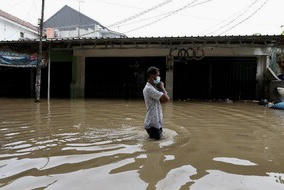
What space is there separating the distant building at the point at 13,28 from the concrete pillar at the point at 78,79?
444 inches

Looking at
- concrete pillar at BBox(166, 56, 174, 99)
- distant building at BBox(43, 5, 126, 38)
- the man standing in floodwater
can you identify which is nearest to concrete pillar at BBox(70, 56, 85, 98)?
concrete pillar at BBox(166, 56, 174, 99)

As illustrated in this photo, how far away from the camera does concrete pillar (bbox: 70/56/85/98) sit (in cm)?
1978

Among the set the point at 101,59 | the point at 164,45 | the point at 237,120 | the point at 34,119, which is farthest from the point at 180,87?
the point at 34,119

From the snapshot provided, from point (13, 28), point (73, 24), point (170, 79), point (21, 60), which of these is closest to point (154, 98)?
point (170, 79)

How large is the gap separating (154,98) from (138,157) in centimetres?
127

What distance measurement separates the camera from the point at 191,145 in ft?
19.4

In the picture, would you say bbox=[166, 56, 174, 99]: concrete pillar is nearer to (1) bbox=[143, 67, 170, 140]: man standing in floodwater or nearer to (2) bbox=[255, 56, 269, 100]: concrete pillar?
(2) bbox=[255, 56, 269, 100]: concrete pillar

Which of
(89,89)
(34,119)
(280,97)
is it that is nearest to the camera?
(34,119)

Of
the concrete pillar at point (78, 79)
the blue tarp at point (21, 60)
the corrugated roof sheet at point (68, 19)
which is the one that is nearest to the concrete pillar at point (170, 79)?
the concrete pillar at point (78, 79)

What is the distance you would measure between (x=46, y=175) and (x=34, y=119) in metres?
5.75

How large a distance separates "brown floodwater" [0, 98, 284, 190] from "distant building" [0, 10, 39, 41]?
24312 millimetres

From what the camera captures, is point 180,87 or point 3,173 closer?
point 3,173

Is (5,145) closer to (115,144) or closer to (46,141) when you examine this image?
(46,141)

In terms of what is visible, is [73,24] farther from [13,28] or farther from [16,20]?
[13,28]
